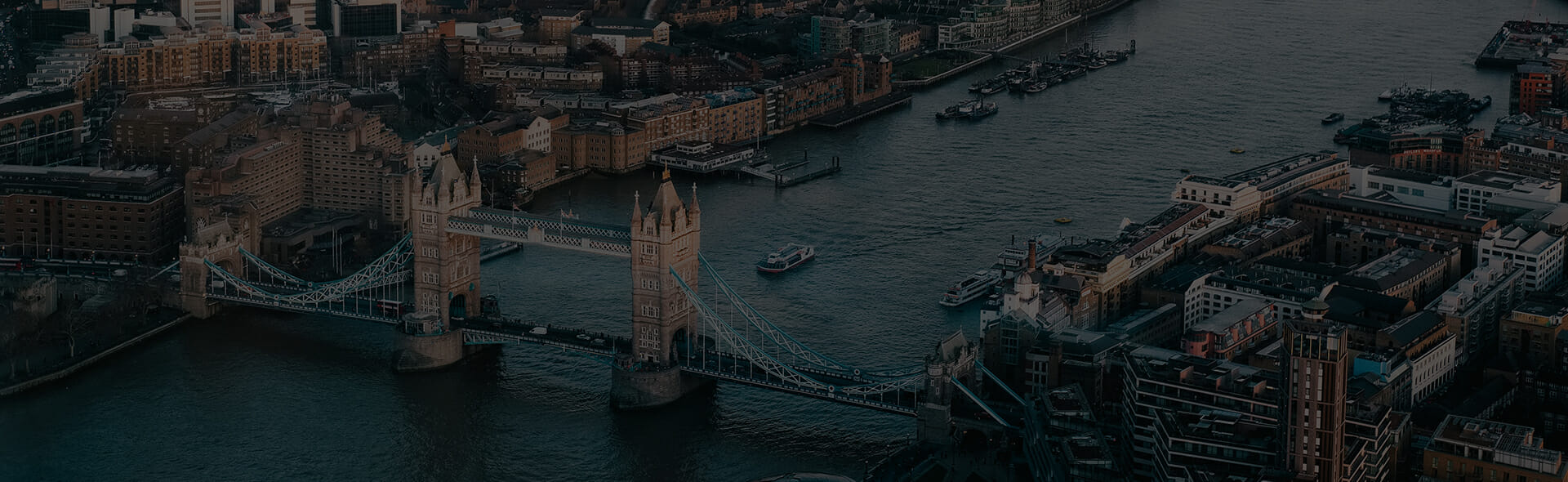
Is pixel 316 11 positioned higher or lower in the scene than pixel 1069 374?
higher

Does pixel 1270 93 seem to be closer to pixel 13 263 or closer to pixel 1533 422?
pixel 1533 422

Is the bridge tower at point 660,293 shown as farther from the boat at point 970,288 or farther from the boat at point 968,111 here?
the boat at point 968,111

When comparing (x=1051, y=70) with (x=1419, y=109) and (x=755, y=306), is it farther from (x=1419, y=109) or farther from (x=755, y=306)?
(x=755, y=306)

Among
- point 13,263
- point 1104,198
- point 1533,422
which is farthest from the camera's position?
point 1104,198

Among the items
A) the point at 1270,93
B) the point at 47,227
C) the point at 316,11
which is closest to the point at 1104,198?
the point at 1270,93

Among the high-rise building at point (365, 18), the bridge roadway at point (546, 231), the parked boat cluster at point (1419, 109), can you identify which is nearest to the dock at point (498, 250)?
the bridge roadway at point (546, 231)

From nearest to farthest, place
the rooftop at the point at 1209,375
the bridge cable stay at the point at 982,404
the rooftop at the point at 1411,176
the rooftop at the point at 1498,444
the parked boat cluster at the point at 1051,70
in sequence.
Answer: the rooftop at the point at 1498,444 → the rooftop at the point at 1209,375 → the bridge cable stay at the point at 982,404 → the rooftop at the point at 1411,176 → the parked boat cluster at the point at 1051,70

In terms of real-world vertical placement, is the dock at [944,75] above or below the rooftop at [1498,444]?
above
